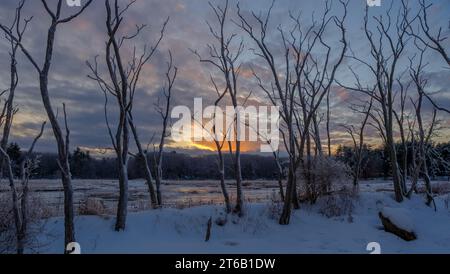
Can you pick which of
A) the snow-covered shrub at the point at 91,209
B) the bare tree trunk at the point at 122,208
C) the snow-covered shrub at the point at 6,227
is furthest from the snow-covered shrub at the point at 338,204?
the snow-covered shrub at the point at 6,227

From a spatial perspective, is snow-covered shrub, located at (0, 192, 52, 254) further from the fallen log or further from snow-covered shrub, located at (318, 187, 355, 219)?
the fallen log

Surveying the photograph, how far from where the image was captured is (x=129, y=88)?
1253cm

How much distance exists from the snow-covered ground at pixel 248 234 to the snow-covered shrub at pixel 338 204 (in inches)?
6.9

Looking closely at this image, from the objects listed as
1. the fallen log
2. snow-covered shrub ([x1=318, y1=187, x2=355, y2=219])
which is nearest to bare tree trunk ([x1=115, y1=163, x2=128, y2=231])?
snow-covered shrub ([x1=318, y1=187, x2=355, y2=219])

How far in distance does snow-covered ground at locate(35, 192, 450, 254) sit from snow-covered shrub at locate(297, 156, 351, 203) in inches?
23.0

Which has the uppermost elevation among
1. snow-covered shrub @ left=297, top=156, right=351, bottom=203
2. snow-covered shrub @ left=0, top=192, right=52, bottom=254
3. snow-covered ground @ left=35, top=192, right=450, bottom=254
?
snow-covered shrub @ left=297, top=156, right=351, bottom=203

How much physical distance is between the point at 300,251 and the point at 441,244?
4.04 meters

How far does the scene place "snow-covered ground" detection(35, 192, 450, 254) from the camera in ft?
32.6

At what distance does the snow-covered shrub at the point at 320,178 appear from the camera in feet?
46.9

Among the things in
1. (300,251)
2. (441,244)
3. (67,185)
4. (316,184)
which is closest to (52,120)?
(67,185)

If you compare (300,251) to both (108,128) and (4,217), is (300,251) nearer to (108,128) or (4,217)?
(108,128)

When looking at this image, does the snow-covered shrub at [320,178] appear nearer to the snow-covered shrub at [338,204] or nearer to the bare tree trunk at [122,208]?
the snow-covered shrub at [338,204]

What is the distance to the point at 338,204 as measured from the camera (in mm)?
14016

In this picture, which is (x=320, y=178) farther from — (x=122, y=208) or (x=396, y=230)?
(x=122, y=208)
